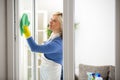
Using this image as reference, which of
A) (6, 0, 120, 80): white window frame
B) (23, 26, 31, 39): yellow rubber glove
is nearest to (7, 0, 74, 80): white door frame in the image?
(6, 0, 120, 80): white window frame

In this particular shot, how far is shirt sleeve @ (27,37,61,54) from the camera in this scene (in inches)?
62.4

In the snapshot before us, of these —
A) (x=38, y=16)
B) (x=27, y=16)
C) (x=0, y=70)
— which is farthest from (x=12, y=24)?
(x=0, y=70)

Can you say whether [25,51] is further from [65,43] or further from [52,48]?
[65,43]

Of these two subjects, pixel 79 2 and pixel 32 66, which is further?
pixel 32 66

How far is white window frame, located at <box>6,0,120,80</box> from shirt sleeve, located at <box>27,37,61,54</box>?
17 centimetres

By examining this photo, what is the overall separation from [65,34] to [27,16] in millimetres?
500

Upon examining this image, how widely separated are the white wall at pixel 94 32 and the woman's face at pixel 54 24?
0.22m

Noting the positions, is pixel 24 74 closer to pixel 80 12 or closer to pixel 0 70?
pixel 0 70

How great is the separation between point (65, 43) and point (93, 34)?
25 centimetres

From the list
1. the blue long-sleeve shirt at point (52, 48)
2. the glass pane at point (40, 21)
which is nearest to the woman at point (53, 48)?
the blue long-sleeve shirt at point (52, 48)

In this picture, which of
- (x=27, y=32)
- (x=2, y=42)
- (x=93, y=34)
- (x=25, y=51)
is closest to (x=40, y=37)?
(x=27, y=32)

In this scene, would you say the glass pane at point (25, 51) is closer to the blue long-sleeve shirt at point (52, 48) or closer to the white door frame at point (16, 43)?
the white door frame at point (16, 43)

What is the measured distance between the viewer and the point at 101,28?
56.7 inches

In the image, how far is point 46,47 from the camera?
1.59 m
